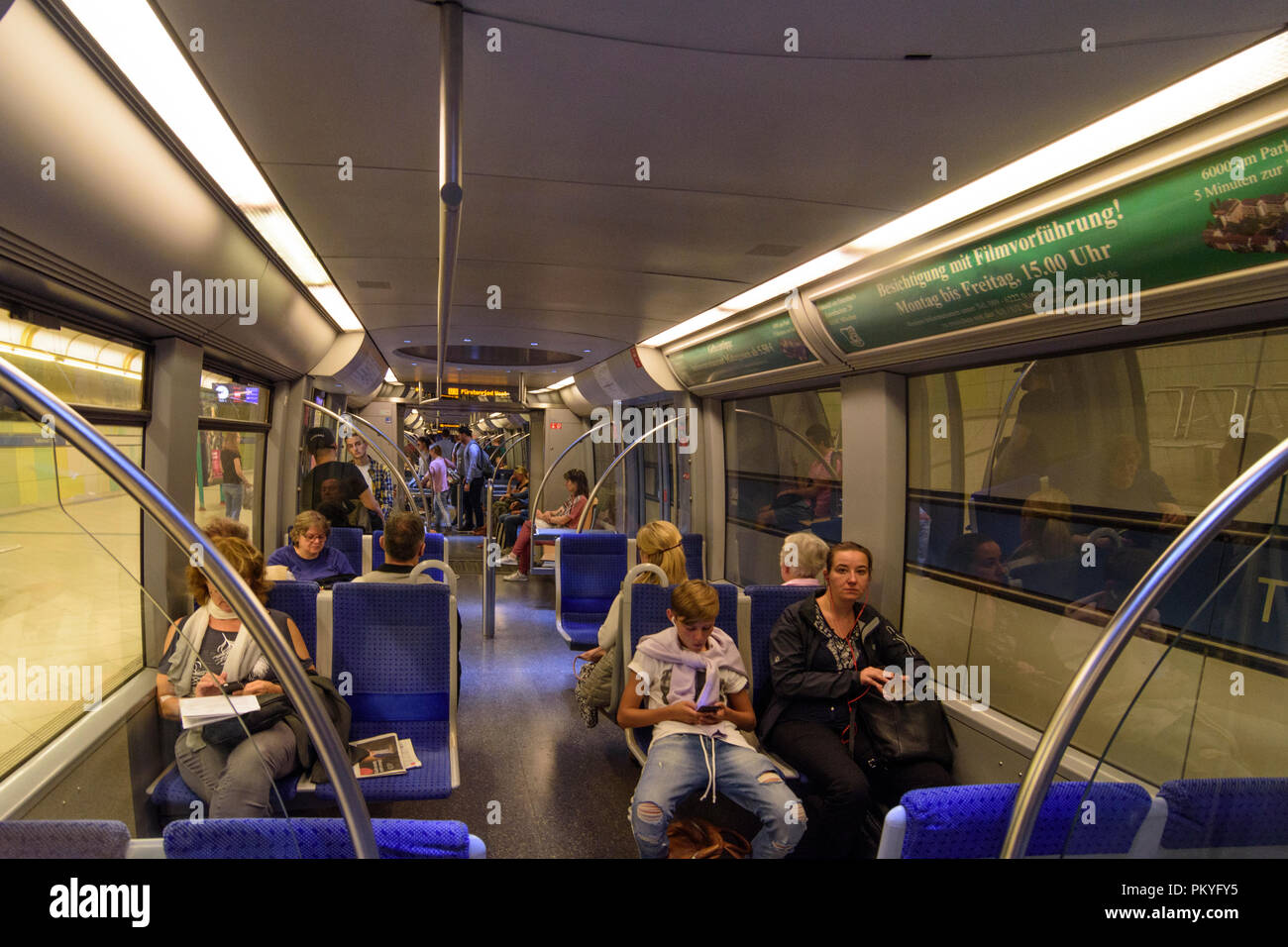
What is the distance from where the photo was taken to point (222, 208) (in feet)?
11.8

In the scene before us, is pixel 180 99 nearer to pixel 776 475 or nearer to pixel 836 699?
pixel 836 699

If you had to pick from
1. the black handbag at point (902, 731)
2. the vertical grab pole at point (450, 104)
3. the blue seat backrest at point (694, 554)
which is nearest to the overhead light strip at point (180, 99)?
the vertical grab pole at point (450, 104)

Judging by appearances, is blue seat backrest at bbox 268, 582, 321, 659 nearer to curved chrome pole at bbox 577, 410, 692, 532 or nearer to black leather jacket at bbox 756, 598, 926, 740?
black leather jacket at bbox 756, 598, 926, 740

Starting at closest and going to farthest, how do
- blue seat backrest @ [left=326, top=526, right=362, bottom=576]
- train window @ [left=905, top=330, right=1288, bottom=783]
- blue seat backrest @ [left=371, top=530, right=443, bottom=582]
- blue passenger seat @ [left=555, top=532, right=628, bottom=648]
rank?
train window @ [left=905, top=330, right=1288, bottom=783] < blue seat backrest @ [left=371, top=530, right=443, bottom=582] < blue seat backrest @ [left=326, top=526, right=362, bottom=576] < blue passenger seat @ [left=555, top=532, right=628, bottom=648]

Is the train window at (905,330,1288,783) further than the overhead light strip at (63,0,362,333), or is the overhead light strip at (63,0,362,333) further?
the train window at (905,330,1288,783)

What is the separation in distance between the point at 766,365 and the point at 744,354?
323 millimetres

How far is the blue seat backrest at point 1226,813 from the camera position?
1.66 m

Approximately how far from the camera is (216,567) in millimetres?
1517

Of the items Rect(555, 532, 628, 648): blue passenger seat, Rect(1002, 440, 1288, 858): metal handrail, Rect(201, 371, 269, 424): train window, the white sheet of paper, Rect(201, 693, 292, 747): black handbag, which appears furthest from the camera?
Rect(555, 532, 628, 648): blue passenger seat

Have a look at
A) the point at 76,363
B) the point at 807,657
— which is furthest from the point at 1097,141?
the point at 76,363

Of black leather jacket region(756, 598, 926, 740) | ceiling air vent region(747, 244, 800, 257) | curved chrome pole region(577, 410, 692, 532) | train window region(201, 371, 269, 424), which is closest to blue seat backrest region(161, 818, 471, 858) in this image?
black leather jacket region(756, 598, 926, 740)

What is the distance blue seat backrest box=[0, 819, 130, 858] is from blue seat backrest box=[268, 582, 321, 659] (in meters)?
2.53

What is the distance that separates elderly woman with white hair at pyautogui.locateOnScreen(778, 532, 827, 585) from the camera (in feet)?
15.9
